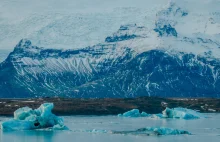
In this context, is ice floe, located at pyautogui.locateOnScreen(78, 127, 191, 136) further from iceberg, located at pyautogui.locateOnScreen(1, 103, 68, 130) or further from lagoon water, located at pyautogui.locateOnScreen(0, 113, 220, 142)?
iceberg, located at pyautogui.locateOnScreen(1, 103, 68, 130)

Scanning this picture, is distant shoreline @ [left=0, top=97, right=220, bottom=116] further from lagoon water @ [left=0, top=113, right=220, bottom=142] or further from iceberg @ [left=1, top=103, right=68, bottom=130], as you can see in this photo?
lagoon water @ [left=0, top=113, right=220, bottom=142]

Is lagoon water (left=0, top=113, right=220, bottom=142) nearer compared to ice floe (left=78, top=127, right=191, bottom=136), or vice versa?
lagoon water (left=0, top=113, right=220, bottom=142)

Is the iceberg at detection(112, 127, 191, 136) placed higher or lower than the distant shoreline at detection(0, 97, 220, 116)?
lower

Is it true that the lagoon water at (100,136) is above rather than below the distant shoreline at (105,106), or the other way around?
below

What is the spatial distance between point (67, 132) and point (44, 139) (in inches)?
410

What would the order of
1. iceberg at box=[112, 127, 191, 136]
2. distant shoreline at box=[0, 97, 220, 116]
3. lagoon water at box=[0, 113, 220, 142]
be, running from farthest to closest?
1. distant shoreline at box=[0, 97, 220, 116]
2. iceberg at box=[112, 127, 191, 136]
3. lagoon water at box=[0, 113, 220, 142]

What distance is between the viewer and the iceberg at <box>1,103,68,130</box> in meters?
112

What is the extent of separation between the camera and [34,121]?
114250 mm

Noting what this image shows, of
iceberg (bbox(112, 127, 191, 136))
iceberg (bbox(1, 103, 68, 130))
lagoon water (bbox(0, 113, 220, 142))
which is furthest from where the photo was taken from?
iceberg (bbox(1, 103, 68, 130))

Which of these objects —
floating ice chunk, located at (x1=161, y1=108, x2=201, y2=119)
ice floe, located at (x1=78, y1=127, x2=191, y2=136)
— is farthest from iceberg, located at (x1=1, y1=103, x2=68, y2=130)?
Result: floating ice chunk, located at (x1=161, y1=108, x2=201, y2=119)

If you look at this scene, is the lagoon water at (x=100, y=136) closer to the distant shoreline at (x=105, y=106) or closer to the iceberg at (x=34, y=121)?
the iceberg at (x=34, y=121)

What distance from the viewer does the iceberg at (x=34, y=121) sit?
112 metres

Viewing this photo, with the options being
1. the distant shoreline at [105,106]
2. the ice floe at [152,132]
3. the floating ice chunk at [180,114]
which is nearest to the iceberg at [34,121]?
the ice floe at [152,132]

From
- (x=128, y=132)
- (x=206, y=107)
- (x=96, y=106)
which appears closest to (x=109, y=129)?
(x=128, y=132)
